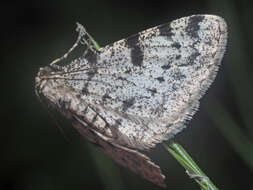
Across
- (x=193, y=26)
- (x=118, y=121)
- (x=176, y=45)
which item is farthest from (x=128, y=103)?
(x=193, y=26)

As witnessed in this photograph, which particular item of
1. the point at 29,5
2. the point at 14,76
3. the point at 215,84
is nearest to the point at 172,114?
the point at 215,84

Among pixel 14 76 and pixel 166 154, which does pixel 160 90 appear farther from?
pixel 14 76

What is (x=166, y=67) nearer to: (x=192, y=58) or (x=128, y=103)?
(x=192, y=58)

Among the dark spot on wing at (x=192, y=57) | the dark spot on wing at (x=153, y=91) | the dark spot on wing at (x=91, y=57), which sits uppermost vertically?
the dark spot on wing at (x=91, y=57)

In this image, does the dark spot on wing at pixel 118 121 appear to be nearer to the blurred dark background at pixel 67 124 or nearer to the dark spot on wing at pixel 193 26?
the dark spot on wing at pixel 193 26

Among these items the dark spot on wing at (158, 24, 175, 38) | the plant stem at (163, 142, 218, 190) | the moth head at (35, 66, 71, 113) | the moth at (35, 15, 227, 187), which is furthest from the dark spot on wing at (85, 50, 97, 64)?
the plant stem at (163, 142, 218, 190)

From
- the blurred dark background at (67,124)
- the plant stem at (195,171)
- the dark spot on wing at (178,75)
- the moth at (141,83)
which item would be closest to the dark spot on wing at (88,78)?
the moth at (141,83)

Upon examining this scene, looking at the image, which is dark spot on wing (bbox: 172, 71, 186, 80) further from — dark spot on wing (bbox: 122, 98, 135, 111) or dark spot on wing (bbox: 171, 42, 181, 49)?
dark spot on wing (bbox: 122, 98, 135, 111)
